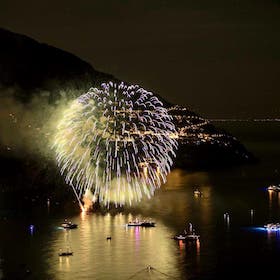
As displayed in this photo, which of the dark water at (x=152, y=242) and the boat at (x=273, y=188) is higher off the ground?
the boat at (x=273, y=188)

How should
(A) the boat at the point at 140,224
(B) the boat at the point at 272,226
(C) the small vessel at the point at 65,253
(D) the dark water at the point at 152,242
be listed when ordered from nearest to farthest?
(D) the dark water at the point at 152,242, (C) the small vessel at the point at 65,253, (B) the boat at the point at 272,226, (A) the boat at the point at 140,224

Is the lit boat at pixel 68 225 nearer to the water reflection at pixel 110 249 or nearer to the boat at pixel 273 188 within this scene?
the water reflection at pixel 110 249

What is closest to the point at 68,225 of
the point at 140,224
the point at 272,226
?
the point at 140,224

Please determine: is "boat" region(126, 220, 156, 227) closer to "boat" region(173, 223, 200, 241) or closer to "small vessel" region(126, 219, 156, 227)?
"small vessel" region(126, 219, 156, 227)

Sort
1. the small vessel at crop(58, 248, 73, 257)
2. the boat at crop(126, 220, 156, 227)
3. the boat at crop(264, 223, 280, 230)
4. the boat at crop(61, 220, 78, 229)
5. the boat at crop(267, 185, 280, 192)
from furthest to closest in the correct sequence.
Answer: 1. the boat at crop(267, 185, 280, 192)
2. the boat at crop(126, 220, 156, 227)
3. the boat at crop(264, 223, 280, 230)
4. the boat at crop(61, 220, 78, 229)
5. the small vessel at crop(58, 248, 73, 257)

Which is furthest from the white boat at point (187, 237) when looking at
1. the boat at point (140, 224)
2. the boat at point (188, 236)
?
the boat at point (140, 224)

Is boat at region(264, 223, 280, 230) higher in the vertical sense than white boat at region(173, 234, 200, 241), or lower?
higher

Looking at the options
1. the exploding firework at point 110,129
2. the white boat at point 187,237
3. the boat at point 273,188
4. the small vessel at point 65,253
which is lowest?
the small vessel at point 65,253

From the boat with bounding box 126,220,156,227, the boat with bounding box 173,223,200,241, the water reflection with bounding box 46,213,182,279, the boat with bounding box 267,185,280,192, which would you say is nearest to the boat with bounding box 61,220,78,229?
the water reflection with bounding box 46,213,182,279
